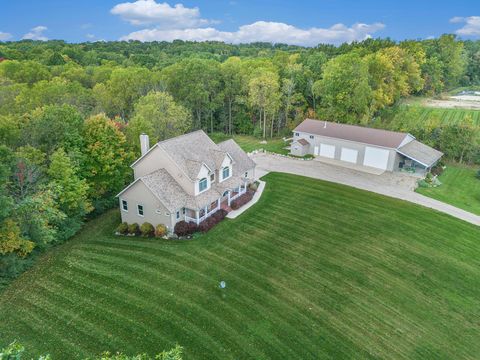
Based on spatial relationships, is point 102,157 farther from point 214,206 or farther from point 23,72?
point 23,72

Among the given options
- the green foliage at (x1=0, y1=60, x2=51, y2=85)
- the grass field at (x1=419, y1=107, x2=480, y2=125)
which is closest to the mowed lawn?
the green foliage at (x1=0, y1=60, x2=51, y2=85)

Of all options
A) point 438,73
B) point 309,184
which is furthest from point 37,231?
point 438,73

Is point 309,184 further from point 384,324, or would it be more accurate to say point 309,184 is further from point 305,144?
point 384,324

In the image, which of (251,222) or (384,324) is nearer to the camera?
(384,324)

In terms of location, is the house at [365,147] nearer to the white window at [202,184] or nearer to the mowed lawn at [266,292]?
the mowed lawn at [266,292]

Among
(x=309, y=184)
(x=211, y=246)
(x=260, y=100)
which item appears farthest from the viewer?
(x=260, y=100)

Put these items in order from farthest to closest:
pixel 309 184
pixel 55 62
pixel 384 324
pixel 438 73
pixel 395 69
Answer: pixel 438 73 < pixel 55 62 < pixel 395 69 < pixel 309 184 < pixel 384 324
